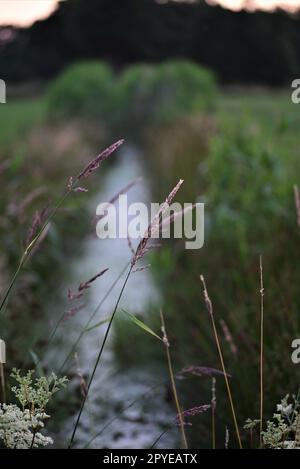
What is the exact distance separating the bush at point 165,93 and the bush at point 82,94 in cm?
74

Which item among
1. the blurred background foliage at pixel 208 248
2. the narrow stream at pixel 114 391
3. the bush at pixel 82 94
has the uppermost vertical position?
the bush at pixel 82 94

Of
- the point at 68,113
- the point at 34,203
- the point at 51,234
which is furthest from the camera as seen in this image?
the point at 68,113

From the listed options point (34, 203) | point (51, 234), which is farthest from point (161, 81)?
point (51, 234)

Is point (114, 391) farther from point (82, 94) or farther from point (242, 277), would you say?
point (82, 94)

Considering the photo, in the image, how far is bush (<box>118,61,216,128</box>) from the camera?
19.3m

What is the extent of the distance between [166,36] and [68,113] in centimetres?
1646

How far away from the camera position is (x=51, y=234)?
14.6 ft

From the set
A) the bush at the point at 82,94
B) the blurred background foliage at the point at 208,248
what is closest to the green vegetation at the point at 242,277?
the blurred background foliage at the point at 208,248

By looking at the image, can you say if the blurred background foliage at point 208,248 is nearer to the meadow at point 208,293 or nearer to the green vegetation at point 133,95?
the meadow at point 208,293

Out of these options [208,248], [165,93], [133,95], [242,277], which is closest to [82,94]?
[165,93]

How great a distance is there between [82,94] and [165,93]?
241cm

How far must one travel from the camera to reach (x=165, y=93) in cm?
2027

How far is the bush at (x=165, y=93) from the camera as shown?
19330mm
